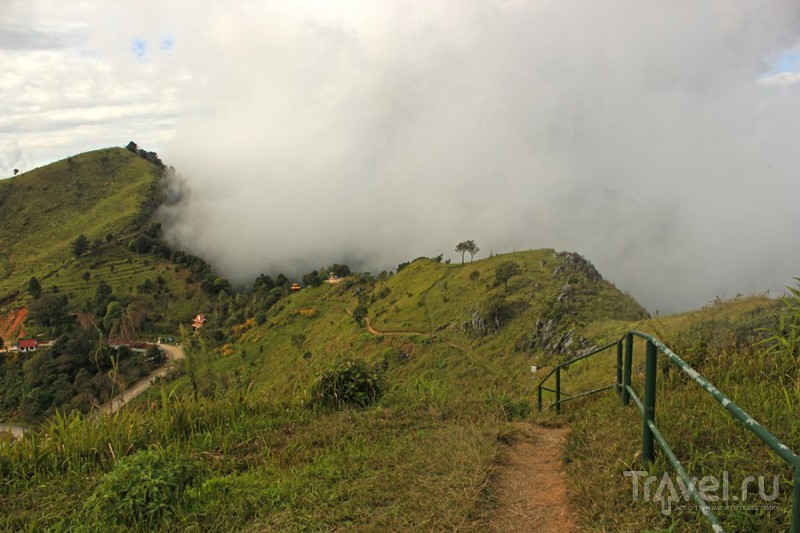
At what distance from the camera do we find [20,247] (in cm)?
12656

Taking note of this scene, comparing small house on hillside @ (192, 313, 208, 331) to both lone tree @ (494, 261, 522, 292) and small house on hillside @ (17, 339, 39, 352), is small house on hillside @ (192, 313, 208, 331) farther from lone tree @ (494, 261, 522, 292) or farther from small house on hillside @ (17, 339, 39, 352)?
lone tree @ (494, 261, 522, 292)

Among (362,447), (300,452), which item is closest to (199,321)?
(300,452)

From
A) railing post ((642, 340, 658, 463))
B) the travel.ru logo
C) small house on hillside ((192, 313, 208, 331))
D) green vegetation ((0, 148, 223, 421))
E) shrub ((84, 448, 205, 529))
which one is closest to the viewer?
the travel.ru logo

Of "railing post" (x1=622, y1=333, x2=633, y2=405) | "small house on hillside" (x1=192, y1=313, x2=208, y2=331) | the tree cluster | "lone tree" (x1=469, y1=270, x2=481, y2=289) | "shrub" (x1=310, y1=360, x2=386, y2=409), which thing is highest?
the tree cluster

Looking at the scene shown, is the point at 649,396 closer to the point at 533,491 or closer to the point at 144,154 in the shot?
the point at 533,491

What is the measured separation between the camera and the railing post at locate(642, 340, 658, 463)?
13.3 ft

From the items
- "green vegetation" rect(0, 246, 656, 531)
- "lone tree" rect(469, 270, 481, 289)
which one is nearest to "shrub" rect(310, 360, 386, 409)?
"green vegetation" rect(0, 246, 656, 531)

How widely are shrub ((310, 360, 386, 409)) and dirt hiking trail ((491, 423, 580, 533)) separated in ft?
9.05

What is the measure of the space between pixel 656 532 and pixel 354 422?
182 inches

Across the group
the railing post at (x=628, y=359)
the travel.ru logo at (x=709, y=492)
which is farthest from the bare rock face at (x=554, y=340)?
the travel.ru logo at (x=709, y=492)

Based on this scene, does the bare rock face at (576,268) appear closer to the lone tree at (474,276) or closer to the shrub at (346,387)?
the lone tree at (474,276)

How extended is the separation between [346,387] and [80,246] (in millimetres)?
130259

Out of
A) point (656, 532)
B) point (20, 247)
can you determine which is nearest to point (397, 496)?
point (656, 532)

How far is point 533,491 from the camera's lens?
4.88 m
